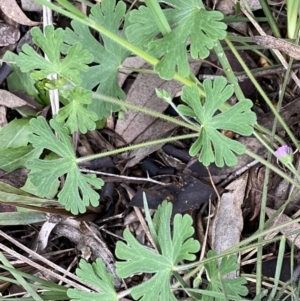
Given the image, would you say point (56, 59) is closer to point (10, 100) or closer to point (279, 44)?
point (10, 100)

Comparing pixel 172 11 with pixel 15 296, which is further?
pixel 15 296

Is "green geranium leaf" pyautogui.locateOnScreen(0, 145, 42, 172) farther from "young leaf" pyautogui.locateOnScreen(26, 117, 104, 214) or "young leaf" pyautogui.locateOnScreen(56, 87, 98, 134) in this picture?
"young leaf" pyautogui.locateOnScreen(56, 87, 98, 134)

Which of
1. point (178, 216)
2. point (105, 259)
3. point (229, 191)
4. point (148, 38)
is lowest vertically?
point (105, 259)

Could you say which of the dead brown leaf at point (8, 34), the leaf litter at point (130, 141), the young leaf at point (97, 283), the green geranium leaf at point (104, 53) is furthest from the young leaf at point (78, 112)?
the dead brown leaf at point (8, 34)

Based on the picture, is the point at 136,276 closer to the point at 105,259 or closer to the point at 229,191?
the point at 105,259

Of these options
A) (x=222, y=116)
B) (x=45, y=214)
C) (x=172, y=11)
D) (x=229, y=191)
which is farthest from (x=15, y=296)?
(x=172, y=11)
